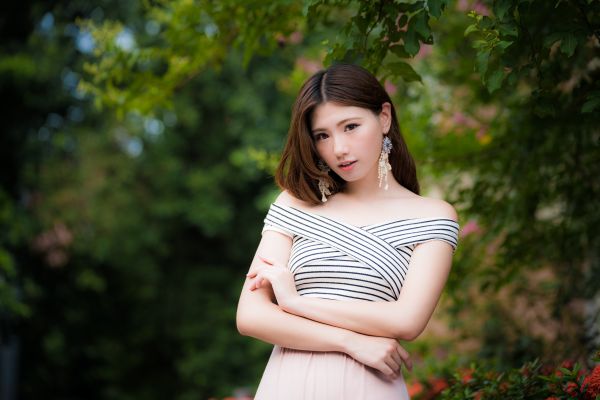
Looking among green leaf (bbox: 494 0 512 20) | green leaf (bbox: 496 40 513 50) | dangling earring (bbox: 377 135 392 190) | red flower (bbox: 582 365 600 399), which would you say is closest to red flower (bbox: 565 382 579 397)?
red flower (bbox: 582 365 600 399)

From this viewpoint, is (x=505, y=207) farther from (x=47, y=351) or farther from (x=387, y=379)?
(x=47, y=351)

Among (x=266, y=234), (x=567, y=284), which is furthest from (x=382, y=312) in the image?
(x=567, y=284)

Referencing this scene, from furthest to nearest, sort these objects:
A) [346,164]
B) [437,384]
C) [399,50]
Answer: [437,384]
[399,50]
[346,164]

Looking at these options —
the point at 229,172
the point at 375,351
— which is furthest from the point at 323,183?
the point at 229,172

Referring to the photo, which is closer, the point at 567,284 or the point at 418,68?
the point at 567,284

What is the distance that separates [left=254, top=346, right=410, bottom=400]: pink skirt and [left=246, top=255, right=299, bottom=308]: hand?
0.65 ft

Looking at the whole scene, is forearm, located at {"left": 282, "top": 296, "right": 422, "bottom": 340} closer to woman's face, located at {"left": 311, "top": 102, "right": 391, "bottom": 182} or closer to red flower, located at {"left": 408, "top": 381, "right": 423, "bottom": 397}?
woman's face, located at {"left": 311, "top": 102, "right": 391, "bottom": 182}

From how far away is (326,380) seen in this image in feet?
7.31

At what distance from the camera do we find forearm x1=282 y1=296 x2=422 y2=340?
220 centimetres

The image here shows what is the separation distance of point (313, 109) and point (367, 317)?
749 mm

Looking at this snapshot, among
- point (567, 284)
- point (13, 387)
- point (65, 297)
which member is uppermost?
point (567, 284)

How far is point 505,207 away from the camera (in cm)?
368

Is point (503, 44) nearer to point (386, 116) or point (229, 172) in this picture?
point (386, 116)

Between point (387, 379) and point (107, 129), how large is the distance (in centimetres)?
765
